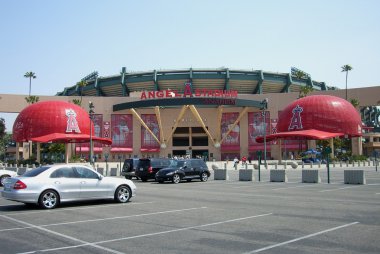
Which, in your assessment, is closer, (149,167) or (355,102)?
(149,167)

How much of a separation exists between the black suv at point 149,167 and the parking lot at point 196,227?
13.6 m

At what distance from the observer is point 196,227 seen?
955 cm

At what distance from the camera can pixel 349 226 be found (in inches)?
370

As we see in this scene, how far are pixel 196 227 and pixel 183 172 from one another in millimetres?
16965

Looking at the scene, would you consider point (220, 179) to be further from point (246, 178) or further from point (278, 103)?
point (278, 103)

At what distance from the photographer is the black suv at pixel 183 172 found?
2603cm

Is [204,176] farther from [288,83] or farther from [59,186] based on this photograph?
[288,83]

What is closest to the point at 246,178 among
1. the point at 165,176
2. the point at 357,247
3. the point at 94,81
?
the point at 165,176

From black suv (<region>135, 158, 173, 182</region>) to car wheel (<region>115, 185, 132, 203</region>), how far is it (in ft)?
43.9

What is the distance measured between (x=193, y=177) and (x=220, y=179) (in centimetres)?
301

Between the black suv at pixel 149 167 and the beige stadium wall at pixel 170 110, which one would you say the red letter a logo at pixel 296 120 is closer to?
the beige stadium wall at pixel 170 110

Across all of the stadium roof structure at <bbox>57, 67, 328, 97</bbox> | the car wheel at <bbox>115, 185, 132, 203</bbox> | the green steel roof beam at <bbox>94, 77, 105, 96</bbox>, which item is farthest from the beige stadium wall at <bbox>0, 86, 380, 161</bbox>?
the car wheel at <bbox>115, 185, 132, 203</bbox>

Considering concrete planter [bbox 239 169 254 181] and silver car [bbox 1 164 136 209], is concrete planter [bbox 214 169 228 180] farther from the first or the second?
silver car [bbox 1 164 136 209]

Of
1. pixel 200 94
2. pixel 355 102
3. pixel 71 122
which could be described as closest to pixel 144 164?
pixel 71 122
